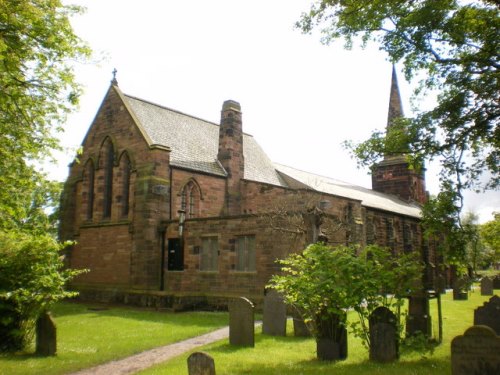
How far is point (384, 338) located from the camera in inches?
372

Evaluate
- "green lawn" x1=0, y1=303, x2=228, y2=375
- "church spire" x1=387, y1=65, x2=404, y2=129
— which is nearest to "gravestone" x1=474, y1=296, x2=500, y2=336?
"green lawn" x1=0, y1=303, x2=228, y2=375

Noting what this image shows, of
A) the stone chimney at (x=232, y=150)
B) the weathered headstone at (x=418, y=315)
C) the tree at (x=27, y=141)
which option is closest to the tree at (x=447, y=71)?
the weathered headstone at (x=418, y=315)

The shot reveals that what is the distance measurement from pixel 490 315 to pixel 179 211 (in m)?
13.4

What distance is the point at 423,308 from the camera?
11.2m

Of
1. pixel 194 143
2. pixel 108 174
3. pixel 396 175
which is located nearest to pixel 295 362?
pixel 108 174

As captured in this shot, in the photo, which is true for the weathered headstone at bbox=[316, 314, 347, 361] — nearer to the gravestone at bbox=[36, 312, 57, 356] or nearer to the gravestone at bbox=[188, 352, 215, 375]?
the gravestone at bbox=[188, 352, 215, 375]

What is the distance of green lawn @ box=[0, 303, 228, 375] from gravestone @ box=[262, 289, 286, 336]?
2061 millimetres

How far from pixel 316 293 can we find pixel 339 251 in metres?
1.12

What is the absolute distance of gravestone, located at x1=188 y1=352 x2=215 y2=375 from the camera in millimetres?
6797

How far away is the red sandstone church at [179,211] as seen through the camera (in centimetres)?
1977

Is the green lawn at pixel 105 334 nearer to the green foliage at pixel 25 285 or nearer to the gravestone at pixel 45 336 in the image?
the gravestone at pixel 45 336

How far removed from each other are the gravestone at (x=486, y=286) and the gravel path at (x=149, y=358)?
22.7 m

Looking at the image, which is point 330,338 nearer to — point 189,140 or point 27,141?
point 27,141

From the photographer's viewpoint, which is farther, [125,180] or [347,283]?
[125,180]
